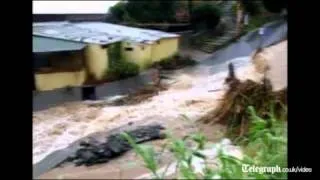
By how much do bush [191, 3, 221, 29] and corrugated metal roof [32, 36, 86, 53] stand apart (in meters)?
0.31

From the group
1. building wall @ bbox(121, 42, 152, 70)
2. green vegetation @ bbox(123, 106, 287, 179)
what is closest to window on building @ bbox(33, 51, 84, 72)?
building wall @ bbox(121, 42, 152, 70)

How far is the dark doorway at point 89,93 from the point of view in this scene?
1.04 meters

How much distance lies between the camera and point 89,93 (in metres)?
1.04

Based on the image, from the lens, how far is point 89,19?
3.03 feet

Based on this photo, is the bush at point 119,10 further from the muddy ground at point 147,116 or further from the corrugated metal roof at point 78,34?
the muddy ground at point 147,116

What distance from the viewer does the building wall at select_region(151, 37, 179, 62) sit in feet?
3.46

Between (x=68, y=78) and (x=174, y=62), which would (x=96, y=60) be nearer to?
(x=68, y=78)

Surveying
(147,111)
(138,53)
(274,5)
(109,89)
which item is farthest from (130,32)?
(274,5)

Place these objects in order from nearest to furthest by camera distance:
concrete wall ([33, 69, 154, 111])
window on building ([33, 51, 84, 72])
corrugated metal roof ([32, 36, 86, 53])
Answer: corrugated metal roof ([32, 36, 86, 53]) < window on building ([33, 51, 84, 72]) < concrete wall ([33, 69, 154, 111])

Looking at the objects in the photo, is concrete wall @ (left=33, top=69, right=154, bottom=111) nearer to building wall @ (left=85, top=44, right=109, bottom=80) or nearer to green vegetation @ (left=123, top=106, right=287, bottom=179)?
building wall @ (left=85, top=44, right=109, bottom=80)

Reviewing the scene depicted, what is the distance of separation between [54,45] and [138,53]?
27 centimetres
